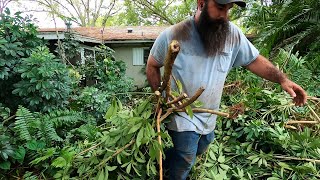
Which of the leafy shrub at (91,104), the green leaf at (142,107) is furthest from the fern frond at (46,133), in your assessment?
the green leaf at (142,107)

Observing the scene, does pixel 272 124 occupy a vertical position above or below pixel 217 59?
below

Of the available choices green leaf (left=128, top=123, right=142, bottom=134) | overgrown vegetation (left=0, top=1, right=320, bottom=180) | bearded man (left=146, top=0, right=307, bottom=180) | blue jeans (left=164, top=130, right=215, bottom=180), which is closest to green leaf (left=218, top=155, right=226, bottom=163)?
overgrown vegetation (left=0, top=1, right=320, bottom=180)

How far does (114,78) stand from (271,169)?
16.2 feet

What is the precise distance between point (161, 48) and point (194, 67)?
30cm

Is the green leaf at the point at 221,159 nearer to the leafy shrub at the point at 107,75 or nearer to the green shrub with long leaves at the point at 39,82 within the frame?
the green shrub with long leaves at the point at 39,82

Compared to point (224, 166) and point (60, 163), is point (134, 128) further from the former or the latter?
point (224, 166)

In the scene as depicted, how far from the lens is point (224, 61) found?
2.25 metres

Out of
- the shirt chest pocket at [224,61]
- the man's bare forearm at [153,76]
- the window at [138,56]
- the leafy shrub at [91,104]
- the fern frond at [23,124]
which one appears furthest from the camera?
the window at [138,56]

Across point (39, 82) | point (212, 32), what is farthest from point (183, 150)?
point (39, 82)

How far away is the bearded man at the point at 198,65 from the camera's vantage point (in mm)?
2115

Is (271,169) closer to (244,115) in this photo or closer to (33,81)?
(244,115)

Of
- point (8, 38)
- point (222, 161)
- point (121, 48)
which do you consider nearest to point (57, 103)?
point (8, 38)

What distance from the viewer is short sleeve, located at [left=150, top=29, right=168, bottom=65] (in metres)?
2.18

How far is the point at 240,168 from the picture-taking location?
284 cm
